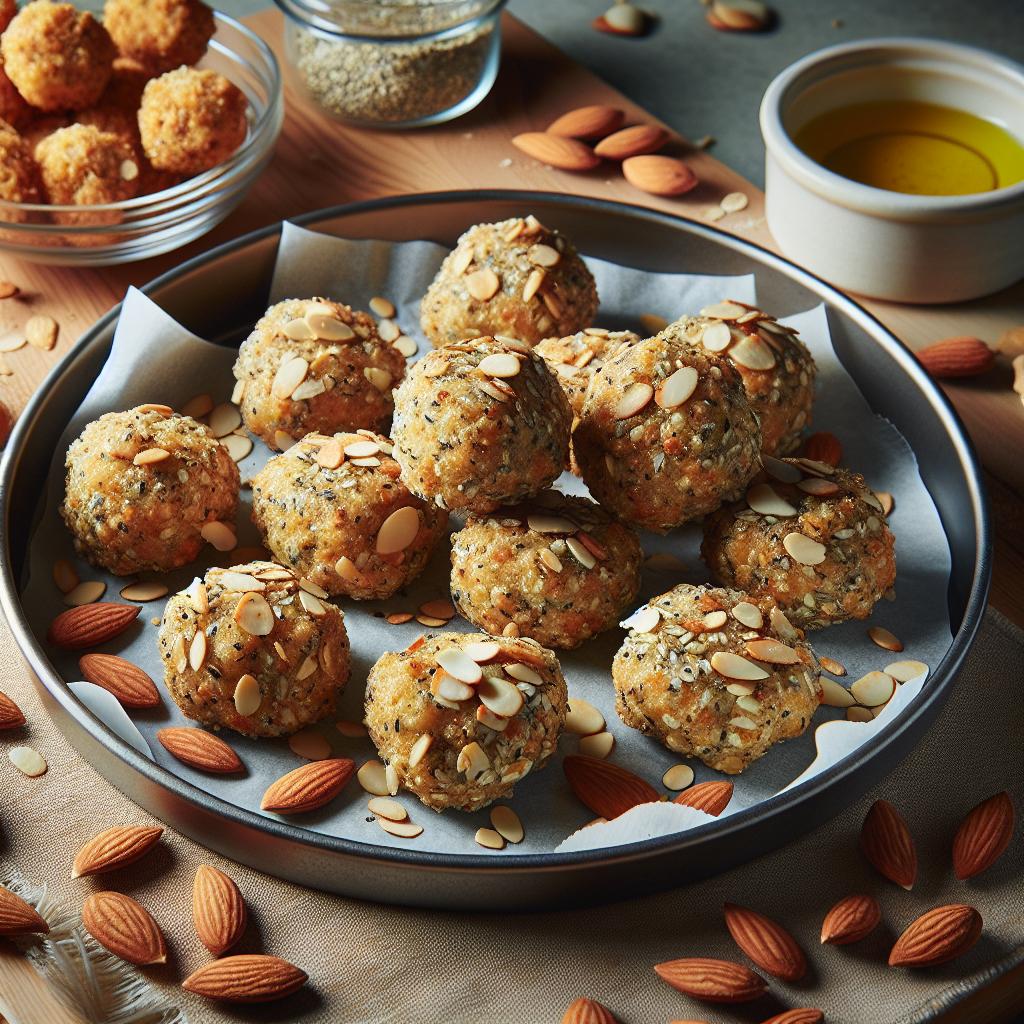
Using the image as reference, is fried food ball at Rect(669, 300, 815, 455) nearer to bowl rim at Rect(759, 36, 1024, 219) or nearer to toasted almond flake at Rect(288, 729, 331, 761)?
bowl rim at Rect(759, 36, 1024, 219)

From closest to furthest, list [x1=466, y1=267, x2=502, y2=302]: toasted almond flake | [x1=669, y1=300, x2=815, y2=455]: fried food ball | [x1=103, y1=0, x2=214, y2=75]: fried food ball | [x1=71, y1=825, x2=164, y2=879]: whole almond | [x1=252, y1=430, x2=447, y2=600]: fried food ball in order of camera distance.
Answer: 1. [x1=71, y1=825, x2=164, y2=879]: whole almond
2. [x1=252, y1=430, x2=447, y2=600]: fried food ball
3. [x1=669, y1=300, x2=815, y2=455]: fried food ball
4. [x1=466, y1=267, x2=502, y2=302]: toasted almond flake
5. [x1=103, y1=0, x2=214, y2=75]: fried food ball

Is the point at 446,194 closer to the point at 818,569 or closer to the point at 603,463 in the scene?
the point at 603,463

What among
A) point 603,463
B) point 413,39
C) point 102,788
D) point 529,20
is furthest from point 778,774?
point 529,20

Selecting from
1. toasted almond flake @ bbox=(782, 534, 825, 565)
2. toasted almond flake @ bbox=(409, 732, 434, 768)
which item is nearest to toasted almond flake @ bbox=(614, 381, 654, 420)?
toasted almond flake @ bbox=(782, 534, 825, 565)

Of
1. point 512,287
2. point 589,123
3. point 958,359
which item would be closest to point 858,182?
point 958,359

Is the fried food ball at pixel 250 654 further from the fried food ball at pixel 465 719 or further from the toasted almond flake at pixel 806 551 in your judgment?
the toasted almond flake at pixel 806 551

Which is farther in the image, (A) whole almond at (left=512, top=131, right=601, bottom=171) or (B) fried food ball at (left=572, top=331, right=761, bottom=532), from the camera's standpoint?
(A) whole almond at (left=512, top=131, right=601, bottom=171)

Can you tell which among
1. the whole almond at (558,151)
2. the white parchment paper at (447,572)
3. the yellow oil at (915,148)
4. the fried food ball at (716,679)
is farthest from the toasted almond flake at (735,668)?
the whole almond at (558,151)
